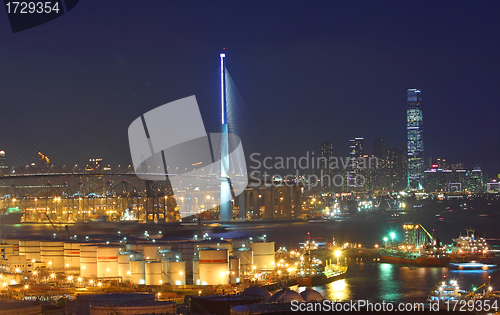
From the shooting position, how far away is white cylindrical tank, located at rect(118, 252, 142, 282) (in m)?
→ 11.8

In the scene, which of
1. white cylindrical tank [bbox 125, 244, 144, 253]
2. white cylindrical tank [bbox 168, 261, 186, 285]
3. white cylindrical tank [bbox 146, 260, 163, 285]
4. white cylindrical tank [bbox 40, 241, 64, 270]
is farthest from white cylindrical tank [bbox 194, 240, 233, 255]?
white cylindrical tank [bbox 40, 241, 64, 270]

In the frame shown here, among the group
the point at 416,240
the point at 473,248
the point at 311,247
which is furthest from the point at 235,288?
the point at 416,240

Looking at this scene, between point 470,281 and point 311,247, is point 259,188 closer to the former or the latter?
point 311,247

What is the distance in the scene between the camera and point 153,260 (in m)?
11.9

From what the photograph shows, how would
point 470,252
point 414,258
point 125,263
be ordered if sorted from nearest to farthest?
point 125,263 → point 414,258 → point 470,252

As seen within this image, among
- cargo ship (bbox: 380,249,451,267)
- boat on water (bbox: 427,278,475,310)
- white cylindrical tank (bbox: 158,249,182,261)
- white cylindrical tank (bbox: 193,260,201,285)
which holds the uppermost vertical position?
white cylindrical tank (bbox: 158,249,182,261)

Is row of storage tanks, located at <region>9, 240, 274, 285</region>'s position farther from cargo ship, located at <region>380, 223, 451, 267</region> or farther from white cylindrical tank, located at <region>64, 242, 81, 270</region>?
cargo ship, located at <region>380, 223, 451, 267</region>

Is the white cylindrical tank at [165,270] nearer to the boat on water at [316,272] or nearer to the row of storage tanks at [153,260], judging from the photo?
the row of storage tanks at [153,260]

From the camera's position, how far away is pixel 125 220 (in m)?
40.8

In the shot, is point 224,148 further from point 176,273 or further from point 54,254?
point 176,273

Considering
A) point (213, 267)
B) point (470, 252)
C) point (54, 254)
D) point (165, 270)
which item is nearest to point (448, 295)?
point (213, 267)

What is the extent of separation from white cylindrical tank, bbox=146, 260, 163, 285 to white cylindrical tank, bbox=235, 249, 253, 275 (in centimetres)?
210

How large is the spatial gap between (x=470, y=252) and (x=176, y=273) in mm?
11165

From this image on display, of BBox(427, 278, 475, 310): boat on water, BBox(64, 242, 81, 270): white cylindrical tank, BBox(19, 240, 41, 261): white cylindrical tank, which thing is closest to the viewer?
BBox(427, 278, 475, 310): boat on water
